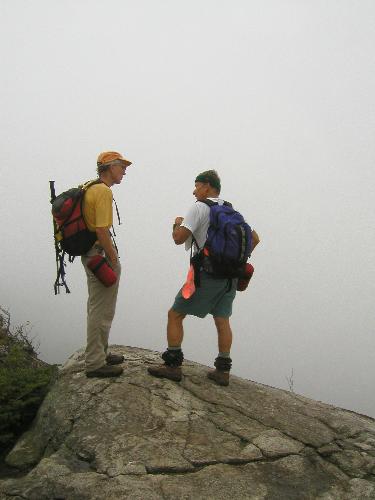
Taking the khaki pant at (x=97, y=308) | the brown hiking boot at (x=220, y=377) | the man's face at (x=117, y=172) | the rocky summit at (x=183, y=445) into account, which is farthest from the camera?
the brown hiking boot at (x=220, y=377)

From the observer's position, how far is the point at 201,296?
16.4 feet

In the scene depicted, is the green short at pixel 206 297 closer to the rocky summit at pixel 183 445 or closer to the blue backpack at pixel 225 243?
the blue backpack at pixel 225 243

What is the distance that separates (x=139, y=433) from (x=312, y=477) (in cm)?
167

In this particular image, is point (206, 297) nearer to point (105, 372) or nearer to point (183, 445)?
point (105, 372)

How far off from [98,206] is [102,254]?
1.96 ft

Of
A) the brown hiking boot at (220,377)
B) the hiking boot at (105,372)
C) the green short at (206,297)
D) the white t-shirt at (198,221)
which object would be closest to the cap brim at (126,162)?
the white t-shirt at (198,221)

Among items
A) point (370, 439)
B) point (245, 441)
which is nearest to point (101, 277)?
point (245, 441)

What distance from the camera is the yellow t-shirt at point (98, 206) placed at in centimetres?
462

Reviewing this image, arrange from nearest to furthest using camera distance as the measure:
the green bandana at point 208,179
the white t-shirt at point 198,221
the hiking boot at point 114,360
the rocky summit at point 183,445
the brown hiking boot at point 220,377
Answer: the rocky summit at point 183,445
the white t-shirt at point 198,221
the green bandana at point 208,179
the brown hiking boot at point 220,377
the hiking boot at point 114,360

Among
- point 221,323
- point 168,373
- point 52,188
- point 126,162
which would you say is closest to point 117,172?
point 126,162

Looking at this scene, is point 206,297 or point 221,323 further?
point 221,323

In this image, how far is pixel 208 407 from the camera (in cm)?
486

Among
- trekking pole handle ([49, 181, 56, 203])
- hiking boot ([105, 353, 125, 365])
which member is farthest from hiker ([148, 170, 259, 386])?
trekking pole handle ([49, 181, 56, 203])

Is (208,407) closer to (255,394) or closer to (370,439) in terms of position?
(255,394)
